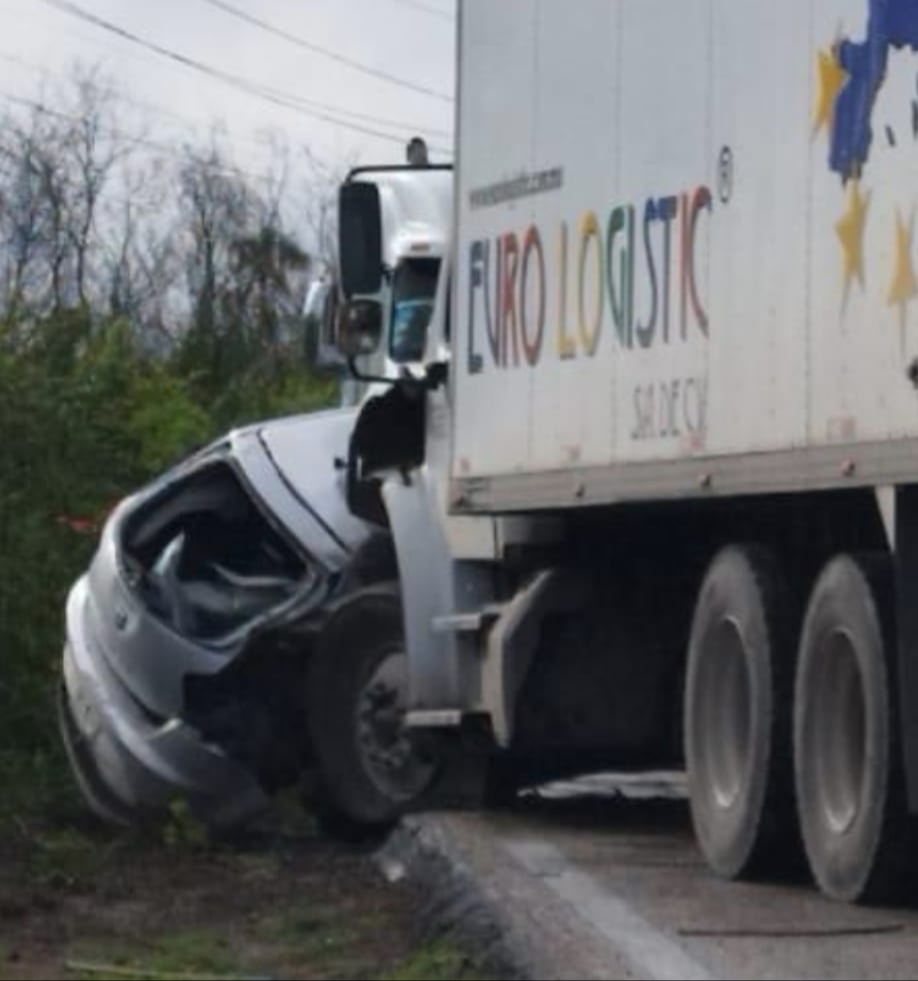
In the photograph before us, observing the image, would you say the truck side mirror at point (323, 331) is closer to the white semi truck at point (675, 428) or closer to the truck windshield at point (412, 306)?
the white semi truck at point (675, 428)

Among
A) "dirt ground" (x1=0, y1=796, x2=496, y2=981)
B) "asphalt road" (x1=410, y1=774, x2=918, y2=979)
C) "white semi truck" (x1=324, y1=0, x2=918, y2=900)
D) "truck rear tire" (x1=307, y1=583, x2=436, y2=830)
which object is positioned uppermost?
"white semi truck" (x1=324, y1=0, x2=918, y2=900)

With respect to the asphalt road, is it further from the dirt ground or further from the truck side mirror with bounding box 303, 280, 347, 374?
the truck side mirror with bounding box 303, 280, 347, 374

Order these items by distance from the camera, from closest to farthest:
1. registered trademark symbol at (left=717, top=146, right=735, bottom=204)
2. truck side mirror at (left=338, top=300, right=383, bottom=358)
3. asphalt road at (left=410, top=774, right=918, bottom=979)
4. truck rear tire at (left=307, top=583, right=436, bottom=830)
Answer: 1. asphalt road at (left=410, top=774, right=918, bottom=979)
2. registered trademark symbol at (left=717, top=146, right=735, bottom=204)
3. truck rear tire at (left=307, top=583, right=436, bottom=830)
4. truck side mirror at (left=338, top=300, right=383, bottom=358)

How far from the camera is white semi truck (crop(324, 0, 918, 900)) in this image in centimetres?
1204

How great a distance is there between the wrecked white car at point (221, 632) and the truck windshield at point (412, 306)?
0.86 m

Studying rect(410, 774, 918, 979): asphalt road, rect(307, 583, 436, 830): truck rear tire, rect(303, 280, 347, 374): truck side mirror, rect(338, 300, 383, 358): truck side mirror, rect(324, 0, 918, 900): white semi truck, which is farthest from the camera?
rect(303, 280, 347, 374): truck side mirror

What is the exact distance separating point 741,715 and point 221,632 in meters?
4.09

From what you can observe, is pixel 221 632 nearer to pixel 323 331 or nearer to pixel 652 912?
pixel 323 331

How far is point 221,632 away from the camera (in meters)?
17.5

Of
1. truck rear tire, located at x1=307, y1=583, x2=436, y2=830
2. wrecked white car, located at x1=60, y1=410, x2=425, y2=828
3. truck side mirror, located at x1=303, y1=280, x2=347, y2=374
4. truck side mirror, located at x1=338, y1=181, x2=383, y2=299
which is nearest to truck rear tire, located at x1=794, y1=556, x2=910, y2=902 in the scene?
truck rear tire, located at x1=307, y1=583, x2=436, y2=830

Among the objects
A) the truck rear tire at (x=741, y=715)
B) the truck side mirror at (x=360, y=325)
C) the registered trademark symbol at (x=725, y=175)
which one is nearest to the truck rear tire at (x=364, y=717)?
the truck side mirror at (x=360, y=325)

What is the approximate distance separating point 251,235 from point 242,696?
45.4m

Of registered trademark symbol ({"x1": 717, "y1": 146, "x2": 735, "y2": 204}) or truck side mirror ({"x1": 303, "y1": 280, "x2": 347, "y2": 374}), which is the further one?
truck side mirror ({"x1": 303, "y1": 280, "x2": 347, "y2": 374})

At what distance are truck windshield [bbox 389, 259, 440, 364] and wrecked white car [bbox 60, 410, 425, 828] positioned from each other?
0.86 meters
